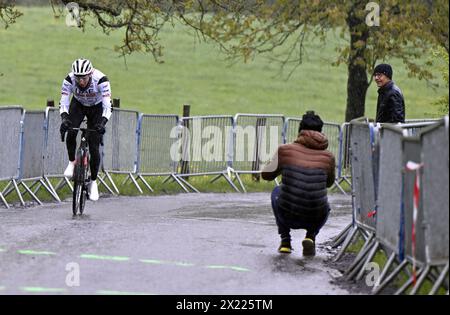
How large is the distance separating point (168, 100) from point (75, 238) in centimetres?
4412

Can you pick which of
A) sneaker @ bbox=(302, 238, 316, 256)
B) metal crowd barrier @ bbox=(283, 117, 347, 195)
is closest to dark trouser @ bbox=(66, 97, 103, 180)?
sneaker @ bbox=(302, 238, 316, 256)

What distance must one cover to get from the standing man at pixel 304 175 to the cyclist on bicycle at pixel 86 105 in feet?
13.5

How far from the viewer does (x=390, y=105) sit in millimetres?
16031

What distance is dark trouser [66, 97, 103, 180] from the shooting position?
55.5 ft

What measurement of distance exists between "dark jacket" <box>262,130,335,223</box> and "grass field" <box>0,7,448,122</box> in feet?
130

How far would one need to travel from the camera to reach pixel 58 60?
65.5 m

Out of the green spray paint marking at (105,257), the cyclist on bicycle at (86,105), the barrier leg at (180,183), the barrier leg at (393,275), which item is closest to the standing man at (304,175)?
the green spray paint marking at (105,257)

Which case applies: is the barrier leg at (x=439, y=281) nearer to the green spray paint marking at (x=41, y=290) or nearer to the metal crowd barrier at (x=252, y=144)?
the green spray paint marking at (x=41, y=290)

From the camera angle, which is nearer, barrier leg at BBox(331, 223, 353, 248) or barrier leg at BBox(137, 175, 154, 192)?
barrier leg at BBox(331, 223, 353, 248)

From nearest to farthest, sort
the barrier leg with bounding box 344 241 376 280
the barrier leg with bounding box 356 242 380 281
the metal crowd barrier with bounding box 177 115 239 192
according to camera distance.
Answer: the barrier leg with bounding box 356 242 380 281 → the barrier leg with bounding box 344 241 376 280 → the metal crowd barrier with bounding box 177 115 239 192

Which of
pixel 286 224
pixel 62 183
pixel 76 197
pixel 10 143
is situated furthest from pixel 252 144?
pixel 286 224

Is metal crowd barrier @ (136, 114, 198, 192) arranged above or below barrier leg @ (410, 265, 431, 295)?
above

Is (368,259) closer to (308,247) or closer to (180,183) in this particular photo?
(308,247)

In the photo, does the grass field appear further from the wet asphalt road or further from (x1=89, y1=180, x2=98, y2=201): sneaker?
the wet asphalt road
